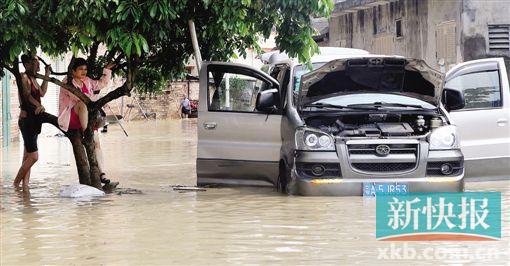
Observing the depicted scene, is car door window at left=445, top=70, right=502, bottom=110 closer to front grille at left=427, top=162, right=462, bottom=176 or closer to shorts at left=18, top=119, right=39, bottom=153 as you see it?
front grille at left=427, top=162, right=462, bottom=176

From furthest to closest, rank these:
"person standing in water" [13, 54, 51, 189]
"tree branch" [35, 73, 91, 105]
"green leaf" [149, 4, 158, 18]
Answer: "person standing in water" [13, 54, 51, 189] → "tree branch" [35, 73, 91, 105] → "green leaf" [149, 4, 158, 18]

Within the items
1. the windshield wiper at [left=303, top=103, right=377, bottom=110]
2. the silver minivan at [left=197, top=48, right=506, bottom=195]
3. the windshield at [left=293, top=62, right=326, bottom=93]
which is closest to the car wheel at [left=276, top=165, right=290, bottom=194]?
the silver minivan at [left=197, top=48, right=506, bottom=195]

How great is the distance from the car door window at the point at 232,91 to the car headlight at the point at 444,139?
2358 millimetres

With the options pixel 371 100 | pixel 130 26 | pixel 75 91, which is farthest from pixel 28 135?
pixel 371 100

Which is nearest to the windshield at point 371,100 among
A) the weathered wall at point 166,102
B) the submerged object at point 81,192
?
the submerged object at point 81,192

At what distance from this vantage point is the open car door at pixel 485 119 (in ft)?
43.5

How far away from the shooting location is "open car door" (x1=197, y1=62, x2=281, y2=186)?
42.5ft

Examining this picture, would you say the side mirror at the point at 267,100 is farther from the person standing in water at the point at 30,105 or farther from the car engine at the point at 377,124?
the person standing in water at the point at 30,105

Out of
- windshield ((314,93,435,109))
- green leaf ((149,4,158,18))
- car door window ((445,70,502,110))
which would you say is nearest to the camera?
green leaf ((149,4,158,18))

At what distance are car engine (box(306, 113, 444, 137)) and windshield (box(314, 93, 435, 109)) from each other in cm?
30

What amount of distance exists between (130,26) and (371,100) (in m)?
3.01

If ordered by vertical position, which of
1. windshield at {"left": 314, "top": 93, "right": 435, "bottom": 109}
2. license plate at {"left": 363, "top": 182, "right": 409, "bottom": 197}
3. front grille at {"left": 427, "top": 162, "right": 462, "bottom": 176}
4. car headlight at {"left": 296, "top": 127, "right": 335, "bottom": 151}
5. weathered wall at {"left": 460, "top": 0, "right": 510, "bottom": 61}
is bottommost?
license plate at {"left": 363, "top": 182, "right": 409, "bottom": 197}

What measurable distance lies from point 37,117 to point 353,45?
78.5 ft

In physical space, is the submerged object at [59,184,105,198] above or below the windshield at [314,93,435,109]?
below
